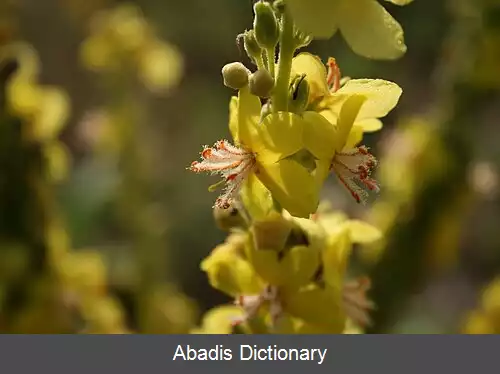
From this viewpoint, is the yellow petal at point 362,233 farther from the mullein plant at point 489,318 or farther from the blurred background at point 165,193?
the mullein plant at point 489,318

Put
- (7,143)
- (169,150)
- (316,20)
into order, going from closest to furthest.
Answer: (316,20) < (7,143) < (169,150)

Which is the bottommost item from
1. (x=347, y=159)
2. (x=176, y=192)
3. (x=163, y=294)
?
(x=347, y=159)

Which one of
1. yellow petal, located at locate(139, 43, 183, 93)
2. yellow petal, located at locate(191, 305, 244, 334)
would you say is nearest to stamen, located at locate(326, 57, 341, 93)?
yellow petal, located at locate(191, 305, 244, 334)

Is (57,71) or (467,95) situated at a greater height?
(57,71)

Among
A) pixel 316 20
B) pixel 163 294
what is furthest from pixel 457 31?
pixel 316 20

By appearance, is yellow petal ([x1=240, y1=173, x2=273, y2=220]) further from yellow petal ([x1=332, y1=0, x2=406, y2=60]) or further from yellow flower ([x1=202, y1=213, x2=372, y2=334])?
yellow petal ([x1=332, y1=0, x2=406, y2=60])

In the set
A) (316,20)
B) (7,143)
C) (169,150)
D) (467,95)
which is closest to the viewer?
(316,20)

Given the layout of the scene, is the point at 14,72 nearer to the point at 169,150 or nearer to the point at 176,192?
the point at 176,192
